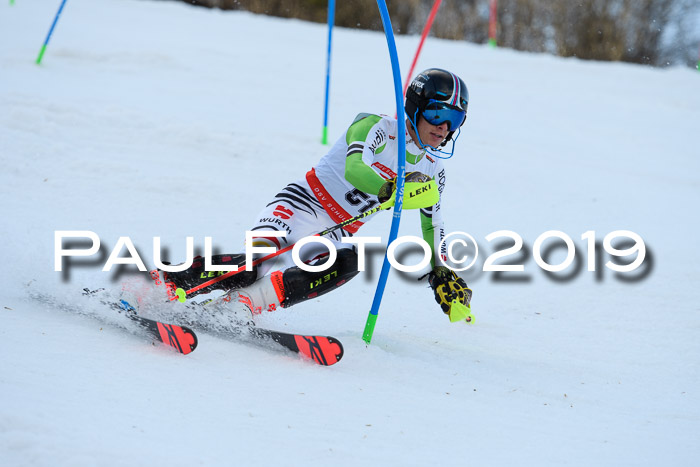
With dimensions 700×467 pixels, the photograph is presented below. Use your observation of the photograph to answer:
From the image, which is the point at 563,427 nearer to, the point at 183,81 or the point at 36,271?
the point at 36,271

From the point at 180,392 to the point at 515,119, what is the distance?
7.21m

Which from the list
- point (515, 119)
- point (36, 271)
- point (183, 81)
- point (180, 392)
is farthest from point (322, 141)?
point (180, 392)

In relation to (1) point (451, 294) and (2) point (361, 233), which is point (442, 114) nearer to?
(1) point (451, 294)

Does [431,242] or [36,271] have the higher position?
[431,242]

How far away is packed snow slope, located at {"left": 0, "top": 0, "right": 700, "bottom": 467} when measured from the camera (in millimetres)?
2441

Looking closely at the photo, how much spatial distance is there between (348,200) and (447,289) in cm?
70

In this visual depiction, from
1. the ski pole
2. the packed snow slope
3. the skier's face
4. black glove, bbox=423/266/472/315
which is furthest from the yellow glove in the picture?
the skier's face

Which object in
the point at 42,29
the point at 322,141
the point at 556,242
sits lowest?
the point at 556,242

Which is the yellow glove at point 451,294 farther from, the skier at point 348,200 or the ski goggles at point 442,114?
the ski goggles at point 442,114

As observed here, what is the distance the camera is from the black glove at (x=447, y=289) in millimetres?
3633

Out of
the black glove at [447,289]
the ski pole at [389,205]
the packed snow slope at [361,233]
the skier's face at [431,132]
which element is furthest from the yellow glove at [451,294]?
the skier's face at [431,132]

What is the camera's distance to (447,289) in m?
3.66

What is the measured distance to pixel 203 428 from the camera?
2.29 meters

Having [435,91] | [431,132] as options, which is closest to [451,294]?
[431,132]
